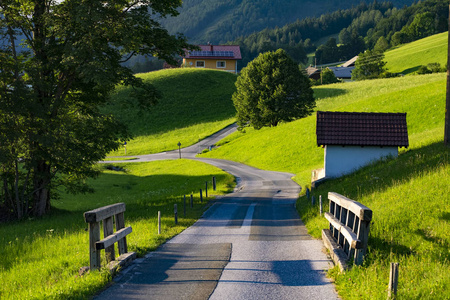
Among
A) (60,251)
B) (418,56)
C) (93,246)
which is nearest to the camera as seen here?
(93,246)

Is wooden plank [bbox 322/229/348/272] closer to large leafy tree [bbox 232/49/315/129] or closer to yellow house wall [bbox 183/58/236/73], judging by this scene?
large leafy tree [bbox 232/49/315/129]

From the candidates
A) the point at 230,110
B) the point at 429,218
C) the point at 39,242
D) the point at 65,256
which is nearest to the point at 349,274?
the point at 429,218

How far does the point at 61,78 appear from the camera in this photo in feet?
71.9

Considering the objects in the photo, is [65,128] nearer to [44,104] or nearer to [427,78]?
[44,104]

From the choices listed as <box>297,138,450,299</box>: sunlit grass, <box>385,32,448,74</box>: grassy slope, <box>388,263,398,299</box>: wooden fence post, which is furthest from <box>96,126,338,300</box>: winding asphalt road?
<box>385,32,448,74</box>: grassy slope

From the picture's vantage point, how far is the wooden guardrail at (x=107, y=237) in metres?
8.51

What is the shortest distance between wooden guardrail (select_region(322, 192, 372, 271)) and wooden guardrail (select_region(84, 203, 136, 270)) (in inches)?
203

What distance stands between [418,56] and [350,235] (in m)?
143

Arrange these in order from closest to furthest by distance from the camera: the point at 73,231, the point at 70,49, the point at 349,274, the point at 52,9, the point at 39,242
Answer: the point at 349,274, the point at 39,242, the point at 73,231, the point at 70,49, the point at 52,9

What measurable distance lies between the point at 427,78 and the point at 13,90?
77.6m

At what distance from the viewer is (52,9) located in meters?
20.3

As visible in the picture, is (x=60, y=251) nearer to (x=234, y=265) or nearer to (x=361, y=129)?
(x=234, y=265)

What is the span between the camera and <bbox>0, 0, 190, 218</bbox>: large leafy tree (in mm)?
18766

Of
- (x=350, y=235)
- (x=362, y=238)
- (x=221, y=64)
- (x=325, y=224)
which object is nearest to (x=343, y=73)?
(x=221, y=64)
